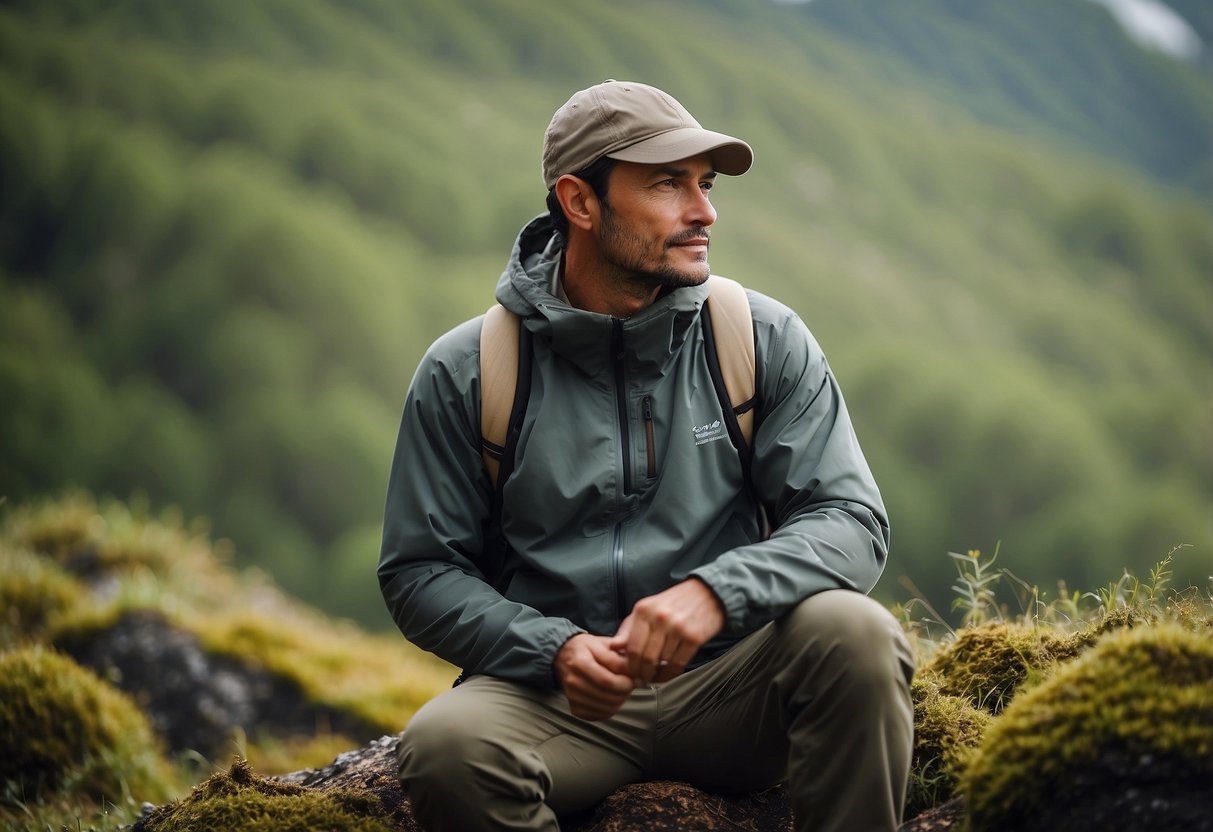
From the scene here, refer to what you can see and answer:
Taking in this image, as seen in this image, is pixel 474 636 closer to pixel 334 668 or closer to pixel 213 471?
pixel 334 668

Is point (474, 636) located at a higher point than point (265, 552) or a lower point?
higher

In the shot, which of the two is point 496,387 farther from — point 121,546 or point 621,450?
point 121,546

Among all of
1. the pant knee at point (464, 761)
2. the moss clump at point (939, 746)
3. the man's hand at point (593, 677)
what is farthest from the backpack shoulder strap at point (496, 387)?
the moss clump at point (939, 746)

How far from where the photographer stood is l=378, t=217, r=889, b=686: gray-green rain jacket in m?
3.14

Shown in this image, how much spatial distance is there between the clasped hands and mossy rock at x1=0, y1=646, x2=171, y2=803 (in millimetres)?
3950

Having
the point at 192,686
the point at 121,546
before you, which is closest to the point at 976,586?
the point at 192,686

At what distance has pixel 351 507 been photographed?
79.2 feet

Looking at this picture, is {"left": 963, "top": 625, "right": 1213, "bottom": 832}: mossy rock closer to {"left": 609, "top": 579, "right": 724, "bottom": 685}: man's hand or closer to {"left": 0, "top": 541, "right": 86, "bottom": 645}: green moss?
{"left": 609, "top": 579, "right": 724, "bottom": 685}: man's hand

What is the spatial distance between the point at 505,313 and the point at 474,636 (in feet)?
3.46

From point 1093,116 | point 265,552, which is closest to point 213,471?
point 265,552

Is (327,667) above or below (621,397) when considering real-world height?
below

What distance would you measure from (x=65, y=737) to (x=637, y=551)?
4.28 metres

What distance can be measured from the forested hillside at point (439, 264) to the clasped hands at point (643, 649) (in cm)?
1677

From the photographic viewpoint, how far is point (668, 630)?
8.96 ft
